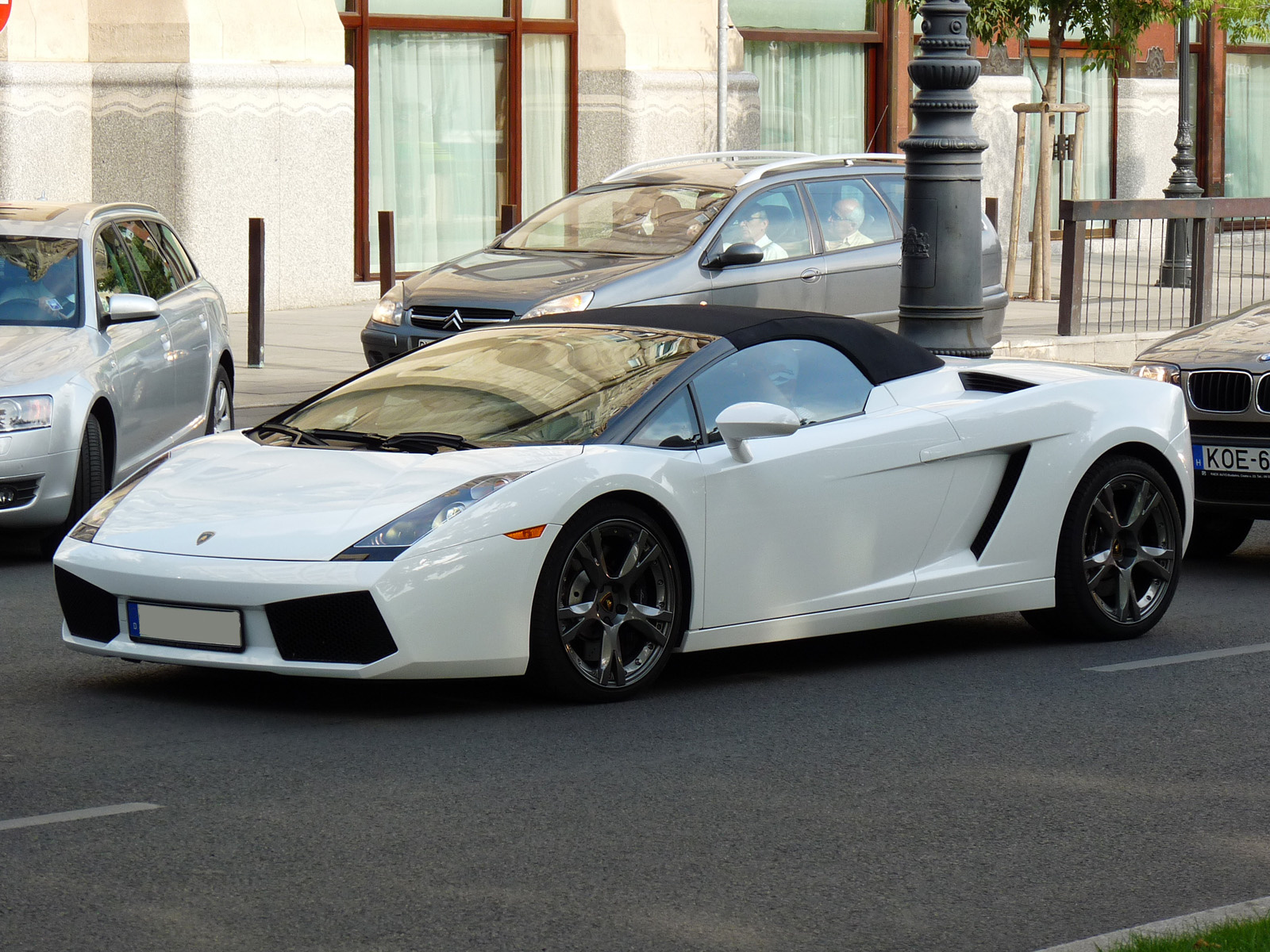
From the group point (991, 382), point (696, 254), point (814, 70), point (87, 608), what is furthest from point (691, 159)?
point (814, 70)

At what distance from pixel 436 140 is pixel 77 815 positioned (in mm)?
19403

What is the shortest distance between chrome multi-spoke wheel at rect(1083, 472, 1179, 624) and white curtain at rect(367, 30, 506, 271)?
16454 mm

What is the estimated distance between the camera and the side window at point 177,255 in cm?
1164

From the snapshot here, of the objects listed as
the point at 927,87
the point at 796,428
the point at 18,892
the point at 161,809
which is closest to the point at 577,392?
the point at 796,428

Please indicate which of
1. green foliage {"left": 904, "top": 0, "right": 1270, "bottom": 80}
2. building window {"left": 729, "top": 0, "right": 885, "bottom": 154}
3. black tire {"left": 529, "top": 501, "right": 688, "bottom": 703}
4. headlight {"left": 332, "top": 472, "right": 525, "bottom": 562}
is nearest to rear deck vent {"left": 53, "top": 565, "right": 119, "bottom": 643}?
headlight {"left": 332, "top": 472, "right": 525, "bottom": 562}

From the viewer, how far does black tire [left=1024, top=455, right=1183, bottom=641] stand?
7.71m

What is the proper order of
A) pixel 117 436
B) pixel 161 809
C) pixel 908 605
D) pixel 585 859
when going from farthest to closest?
1. pixel 117 436
2. pixel 908 605
3. pixel 161 809
4. pixel 585 859

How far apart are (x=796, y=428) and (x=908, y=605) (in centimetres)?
85

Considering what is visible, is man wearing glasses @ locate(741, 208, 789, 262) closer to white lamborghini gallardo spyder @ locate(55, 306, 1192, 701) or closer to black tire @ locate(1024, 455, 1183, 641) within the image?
white lamborghini gallardo spyder @ locate(55, 306, 1192, 701)

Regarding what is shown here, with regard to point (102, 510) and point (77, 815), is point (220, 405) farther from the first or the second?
point (77, 815)

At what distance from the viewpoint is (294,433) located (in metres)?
7.14

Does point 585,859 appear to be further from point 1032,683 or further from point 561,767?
point 1032,683

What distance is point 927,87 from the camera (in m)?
10.5

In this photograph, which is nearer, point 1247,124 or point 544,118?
point 544,118
